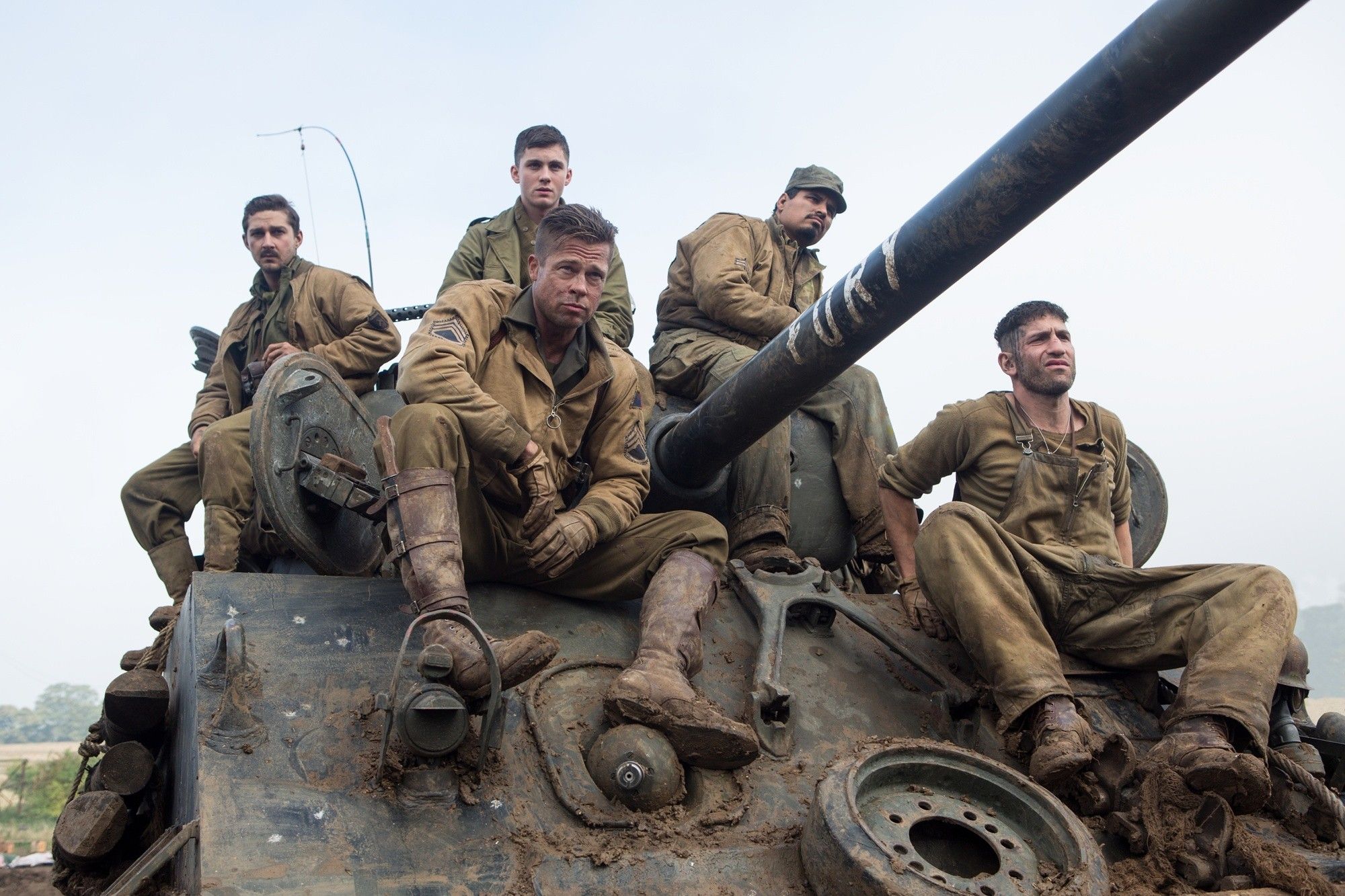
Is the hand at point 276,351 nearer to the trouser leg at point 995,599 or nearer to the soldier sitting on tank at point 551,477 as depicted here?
the soldier sitting on tank at point 551,477

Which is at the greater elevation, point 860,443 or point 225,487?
point 860,443

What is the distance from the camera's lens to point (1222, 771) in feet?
10.7

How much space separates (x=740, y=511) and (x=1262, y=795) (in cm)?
232

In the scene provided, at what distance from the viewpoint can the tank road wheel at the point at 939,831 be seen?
2.96 meters

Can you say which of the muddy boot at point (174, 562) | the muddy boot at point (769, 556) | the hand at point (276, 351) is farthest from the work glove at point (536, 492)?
the muddy boot at point (174, 562)

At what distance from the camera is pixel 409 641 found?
381cm

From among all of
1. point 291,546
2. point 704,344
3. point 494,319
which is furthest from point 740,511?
point 291,546

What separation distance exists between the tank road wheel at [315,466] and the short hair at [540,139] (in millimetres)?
2418

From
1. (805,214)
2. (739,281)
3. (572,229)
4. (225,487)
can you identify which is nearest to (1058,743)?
(572,229)

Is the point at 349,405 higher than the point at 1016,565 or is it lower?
higher

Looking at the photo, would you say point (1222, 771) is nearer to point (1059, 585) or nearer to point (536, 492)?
point (1059, 585)

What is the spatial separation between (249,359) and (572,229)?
2617 millimetres

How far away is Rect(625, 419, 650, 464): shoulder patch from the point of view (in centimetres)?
454

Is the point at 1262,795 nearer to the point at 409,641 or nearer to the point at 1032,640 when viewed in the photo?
the point at 1032,640
